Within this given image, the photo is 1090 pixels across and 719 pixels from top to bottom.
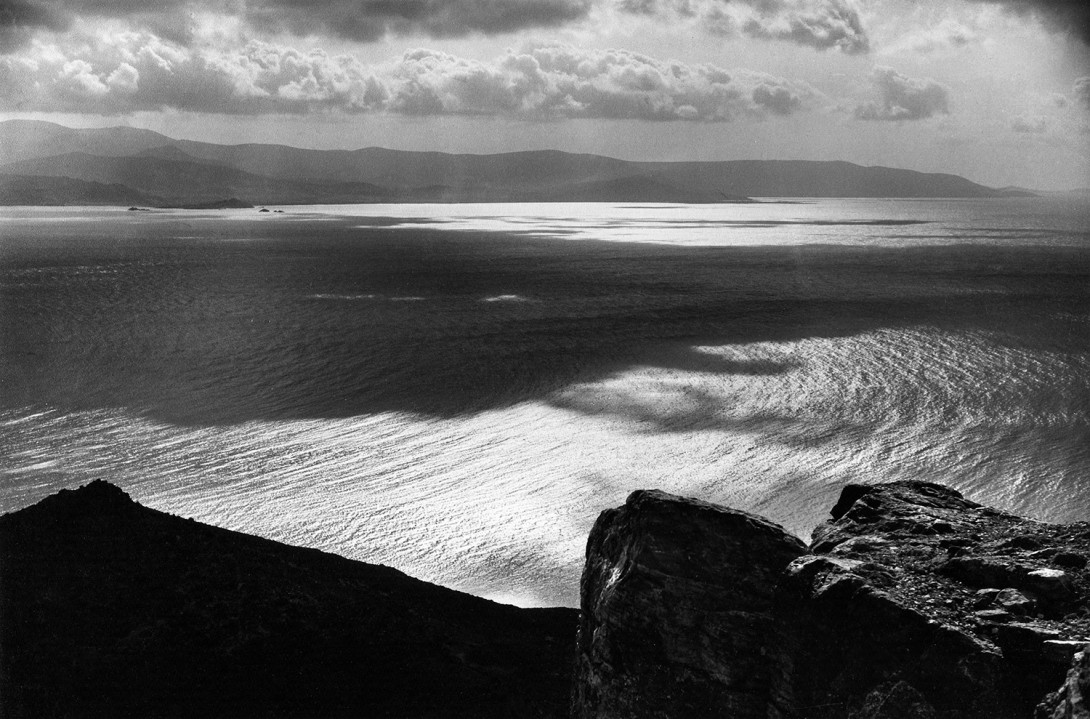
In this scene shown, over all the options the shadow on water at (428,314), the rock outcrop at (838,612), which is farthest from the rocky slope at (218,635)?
the shadow on water at (428,314)

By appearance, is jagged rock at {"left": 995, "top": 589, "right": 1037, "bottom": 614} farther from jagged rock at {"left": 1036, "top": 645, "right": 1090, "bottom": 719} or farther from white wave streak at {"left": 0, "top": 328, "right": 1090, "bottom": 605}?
white wave streak at {"left": 0, "top": 328, "right": 1090, "bottom": 605}

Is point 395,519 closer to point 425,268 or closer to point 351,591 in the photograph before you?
point 351,591

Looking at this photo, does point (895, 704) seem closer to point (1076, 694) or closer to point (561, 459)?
point (1076, 694)

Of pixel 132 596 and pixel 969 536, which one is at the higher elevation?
pixel 969 536

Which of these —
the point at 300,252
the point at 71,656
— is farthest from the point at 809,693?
the point at 300,252

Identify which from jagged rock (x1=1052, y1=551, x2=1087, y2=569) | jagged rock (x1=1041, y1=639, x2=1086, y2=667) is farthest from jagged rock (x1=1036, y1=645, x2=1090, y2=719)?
jagged rock (x1=1052, y1=551, x2=1087, y2=569)
